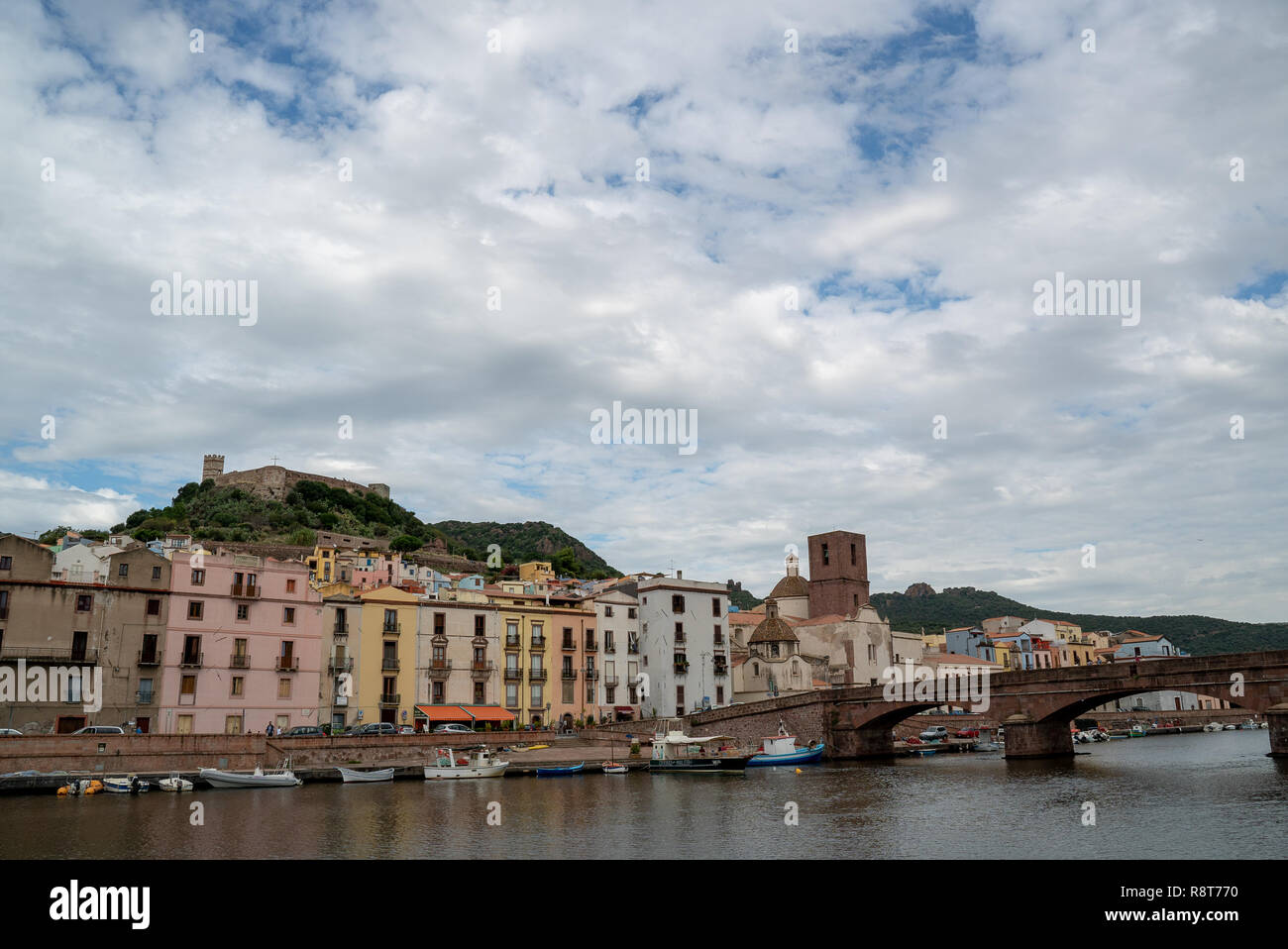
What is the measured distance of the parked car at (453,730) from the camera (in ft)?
191

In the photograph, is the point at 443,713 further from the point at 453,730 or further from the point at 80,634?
the point at 80,634

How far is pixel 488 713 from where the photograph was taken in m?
64.8

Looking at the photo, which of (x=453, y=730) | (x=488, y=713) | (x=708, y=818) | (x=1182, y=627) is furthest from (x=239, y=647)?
(x=1182, y=627)

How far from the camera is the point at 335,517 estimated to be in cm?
17650

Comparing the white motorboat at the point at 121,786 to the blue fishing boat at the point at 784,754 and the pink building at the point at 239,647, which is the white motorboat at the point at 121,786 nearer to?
the pink building at the point at 239,647

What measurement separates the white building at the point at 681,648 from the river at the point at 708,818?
22778mm

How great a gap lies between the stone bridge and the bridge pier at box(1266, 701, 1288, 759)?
0.15 ft

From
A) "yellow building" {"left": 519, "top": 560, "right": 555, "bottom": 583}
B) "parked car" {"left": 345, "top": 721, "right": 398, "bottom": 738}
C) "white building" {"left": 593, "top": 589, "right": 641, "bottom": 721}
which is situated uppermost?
"yellow building" {"left": 519, "top": 560, "right": 555, "bottom": 583}

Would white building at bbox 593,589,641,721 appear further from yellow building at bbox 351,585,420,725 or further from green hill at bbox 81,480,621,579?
green hill at bbox 81,480,621,579

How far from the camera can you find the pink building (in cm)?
5547

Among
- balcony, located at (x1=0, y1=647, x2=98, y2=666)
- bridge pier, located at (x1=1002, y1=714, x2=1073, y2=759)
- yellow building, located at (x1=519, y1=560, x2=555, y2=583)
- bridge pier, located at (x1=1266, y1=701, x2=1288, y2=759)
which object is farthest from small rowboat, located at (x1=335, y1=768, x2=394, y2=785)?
yellow building, located at (x1=519, y1=560, x2=555, y2=583)
